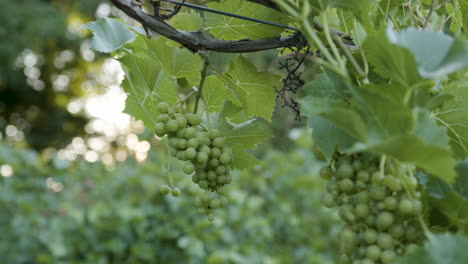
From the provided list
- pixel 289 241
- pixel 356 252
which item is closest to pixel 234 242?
pixel 289 241

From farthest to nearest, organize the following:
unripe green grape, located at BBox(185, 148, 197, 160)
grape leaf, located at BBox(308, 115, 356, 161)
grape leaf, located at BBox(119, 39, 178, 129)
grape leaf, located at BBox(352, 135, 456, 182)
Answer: grape leaf, located at BBox(119, 39, 178, 129)
unripe green grape, located at BBox(185, 148, 197, 160)
grape leaf, located at BBox(308, 115, 356, 161)
grape leaf, located at BBox(352, 135, 456, 182)

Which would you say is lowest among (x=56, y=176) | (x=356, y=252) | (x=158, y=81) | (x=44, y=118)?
(x=356, y=252)

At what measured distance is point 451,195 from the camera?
33 cm

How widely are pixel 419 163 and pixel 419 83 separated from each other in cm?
5

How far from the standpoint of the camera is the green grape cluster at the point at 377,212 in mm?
328

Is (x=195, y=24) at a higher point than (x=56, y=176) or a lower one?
lower

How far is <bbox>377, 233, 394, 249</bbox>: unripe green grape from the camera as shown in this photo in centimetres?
33

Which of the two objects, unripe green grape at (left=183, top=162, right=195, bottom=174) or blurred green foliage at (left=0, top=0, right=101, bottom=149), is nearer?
unripe green grape at (left=183, top=162, right=195, bottom=174)

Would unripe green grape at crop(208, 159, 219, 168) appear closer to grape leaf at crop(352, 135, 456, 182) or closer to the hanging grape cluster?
the hanging grape cluster

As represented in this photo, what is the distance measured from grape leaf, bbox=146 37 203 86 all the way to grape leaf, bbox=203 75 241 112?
0.02m

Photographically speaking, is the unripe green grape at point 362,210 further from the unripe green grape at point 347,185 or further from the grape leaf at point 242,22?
the grape leaf at point 242,22

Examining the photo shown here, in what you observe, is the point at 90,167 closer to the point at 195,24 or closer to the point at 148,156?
the point at 148,156

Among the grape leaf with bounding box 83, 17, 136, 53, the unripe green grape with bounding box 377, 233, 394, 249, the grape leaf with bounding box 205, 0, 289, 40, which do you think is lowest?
the unripe green grape with bounding box 377, 233, 394, 249

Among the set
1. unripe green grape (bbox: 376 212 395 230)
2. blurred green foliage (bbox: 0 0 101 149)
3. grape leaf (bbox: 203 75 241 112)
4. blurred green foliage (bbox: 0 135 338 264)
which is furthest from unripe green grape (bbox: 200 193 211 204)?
blurred green foliage (bbox: 0 0 101 149)
